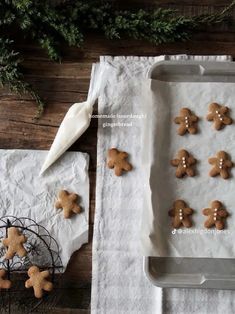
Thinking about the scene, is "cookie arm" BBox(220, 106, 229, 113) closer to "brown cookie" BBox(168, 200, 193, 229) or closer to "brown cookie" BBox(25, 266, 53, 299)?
"brown cookie" BBox(168, 200, 193, 229)

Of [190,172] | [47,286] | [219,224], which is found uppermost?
[190,172]

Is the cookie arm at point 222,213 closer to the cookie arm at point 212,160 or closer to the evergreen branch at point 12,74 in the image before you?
the cookie arm at point 212,160

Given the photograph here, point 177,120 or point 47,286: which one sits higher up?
point 177,120

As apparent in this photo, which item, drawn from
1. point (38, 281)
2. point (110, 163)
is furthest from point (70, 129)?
point (38, 281)

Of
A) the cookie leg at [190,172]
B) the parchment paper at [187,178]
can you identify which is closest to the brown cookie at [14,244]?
the parchment paper at [187,178]

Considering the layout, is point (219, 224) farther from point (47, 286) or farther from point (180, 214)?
point (47, 286)

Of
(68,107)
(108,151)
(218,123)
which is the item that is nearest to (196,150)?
(218,123)

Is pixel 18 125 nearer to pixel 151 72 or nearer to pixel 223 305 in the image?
pixel 151 72
